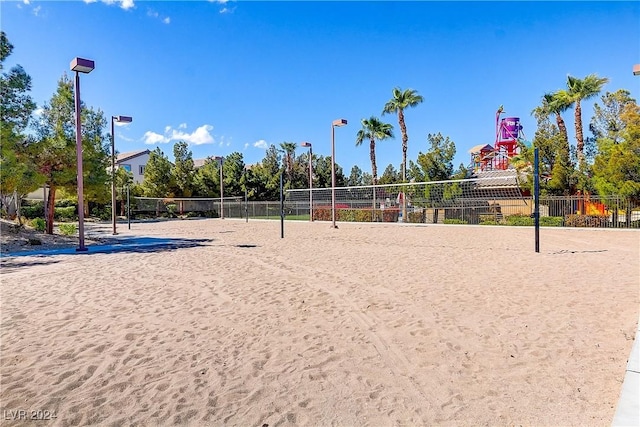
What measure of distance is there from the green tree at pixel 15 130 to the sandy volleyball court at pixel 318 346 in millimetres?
4794

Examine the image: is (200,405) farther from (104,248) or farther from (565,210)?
(565,210)

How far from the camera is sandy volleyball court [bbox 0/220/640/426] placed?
2.80m

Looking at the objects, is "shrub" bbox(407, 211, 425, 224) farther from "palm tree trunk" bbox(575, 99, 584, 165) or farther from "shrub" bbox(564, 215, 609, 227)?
"palm tree trunk" bbox(575, 99, 584, 165)

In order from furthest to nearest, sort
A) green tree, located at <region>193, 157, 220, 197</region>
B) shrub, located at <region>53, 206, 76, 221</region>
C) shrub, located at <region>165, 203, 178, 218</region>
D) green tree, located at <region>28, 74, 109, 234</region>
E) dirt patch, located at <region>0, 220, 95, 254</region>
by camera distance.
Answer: green tree, located at <region>193, 157, 220, 197</region> → shrub, located at <region>165, 203, 178, 218</region> → shrub, located at <region>53, 206, 76, 221</region> → green tree, located at <region>28, 74, 109, 234</region> → dirt patch, located at <region>0, 220, 95, 254</region>

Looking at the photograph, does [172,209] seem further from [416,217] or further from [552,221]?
[552,221]

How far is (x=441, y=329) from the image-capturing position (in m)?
4.43

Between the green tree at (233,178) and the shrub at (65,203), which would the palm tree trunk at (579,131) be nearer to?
the green tree at (233,178)

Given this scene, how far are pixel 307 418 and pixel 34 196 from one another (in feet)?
146

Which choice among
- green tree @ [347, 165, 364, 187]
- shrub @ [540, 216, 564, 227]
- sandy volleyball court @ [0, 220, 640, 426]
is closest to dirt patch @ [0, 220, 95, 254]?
sandy volleyball court @ [0, 220, 640, 426]

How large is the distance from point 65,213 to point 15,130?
2039 cm

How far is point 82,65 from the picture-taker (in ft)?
35.0

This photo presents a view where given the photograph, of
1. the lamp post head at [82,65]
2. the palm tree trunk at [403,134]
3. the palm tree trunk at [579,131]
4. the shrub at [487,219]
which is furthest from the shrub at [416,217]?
the lamp post head at [82,65]

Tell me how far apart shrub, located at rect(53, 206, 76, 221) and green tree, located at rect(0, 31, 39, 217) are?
19.3 meters

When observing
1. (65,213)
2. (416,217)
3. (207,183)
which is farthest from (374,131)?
(65,213)
